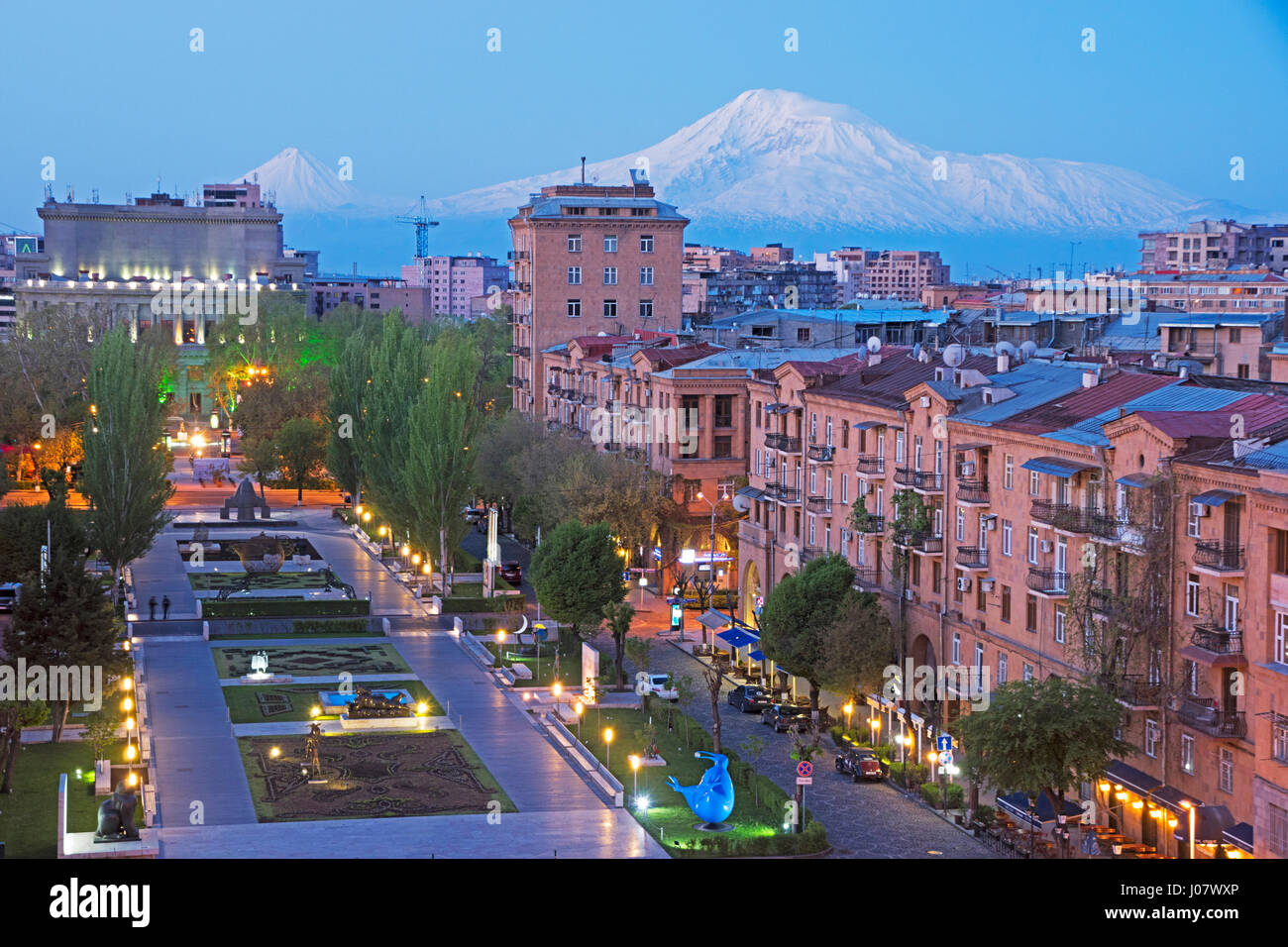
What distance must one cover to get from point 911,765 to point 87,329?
69.8m

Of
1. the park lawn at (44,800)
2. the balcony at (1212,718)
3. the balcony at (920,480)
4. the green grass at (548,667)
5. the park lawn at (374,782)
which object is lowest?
the green grass at (548,667)

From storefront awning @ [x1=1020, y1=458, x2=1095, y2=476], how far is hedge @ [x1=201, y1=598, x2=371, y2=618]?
2172 centimetres

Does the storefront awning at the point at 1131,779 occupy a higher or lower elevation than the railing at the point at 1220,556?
lower

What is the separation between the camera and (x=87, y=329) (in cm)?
8894

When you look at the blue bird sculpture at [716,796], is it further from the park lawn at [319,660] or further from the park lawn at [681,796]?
the park lawn at [319,660]

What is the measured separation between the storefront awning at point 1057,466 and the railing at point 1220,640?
446 centimetres

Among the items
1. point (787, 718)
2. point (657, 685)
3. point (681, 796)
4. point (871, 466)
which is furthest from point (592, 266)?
point (681, 796)

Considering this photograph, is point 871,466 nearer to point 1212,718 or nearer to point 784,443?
point 784,443

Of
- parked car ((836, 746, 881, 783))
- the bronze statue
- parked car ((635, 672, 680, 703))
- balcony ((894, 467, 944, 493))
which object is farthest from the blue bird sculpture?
balcony ((894, 467, 944, 493))

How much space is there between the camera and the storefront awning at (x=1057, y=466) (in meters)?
28.1

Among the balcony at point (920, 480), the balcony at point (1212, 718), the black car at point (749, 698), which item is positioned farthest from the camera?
the black car at point (749, 698)

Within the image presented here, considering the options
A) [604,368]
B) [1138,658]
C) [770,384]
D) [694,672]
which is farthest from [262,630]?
[1138,658]

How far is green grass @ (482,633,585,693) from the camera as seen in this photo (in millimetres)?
38031

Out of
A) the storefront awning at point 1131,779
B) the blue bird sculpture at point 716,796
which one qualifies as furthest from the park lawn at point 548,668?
the storefront awning at point 1131,779
